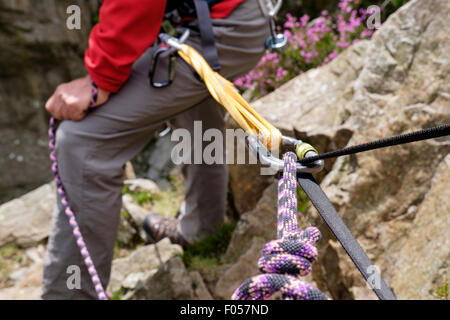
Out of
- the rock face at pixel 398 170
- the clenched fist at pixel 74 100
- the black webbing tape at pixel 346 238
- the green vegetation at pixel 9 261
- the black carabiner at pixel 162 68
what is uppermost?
the black webbing tape at pixel 346 238

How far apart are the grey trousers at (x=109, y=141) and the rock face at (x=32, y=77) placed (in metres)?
4.63

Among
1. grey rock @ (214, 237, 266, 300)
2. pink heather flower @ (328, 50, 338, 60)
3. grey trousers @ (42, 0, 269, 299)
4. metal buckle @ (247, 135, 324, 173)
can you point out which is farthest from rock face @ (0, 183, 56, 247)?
metal buckle @ (247, 135, 324, 173)

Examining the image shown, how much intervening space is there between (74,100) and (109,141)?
0.89ft

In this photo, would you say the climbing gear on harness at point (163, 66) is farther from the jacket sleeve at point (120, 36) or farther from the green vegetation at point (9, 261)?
the green vegetation at point (9, 261)

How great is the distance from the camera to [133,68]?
2352mm

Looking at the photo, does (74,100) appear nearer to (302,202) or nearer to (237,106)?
(237,106)

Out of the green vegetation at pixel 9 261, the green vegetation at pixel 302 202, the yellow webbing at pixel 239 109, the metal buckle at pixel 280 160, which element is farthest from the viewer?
the green vegetation at pixel 9 261

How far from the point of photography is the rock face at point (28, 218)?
416cm

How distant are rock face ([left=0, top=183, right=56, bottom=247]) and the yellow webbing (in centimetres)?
296

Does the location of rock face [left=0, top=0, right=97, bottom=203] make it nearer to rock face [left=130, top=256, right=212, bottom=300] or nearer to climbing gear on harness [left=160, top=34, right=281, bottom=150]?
rock face [left=130, top=256, right=212, bottom=300]

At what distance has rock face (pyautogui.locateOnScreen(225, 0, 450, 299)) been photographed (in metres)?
2.00

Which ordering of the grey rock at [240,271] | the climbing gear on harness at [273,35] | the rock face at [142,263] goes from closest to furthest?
the climbing gear on harness at [273,35] < the grey rock at [240,271] < the rock face at [142,263]

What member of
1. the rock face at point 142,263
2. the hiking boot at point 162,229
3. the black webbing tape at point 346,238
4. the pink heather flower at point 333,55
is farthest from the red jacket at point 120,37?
the pink heather flower at point 333,55
